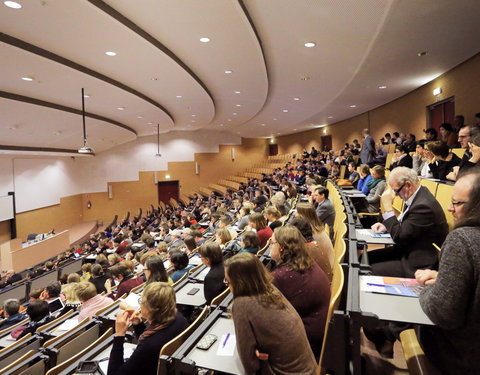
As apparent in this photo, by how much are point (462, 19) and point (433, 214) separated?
4141 millimetres

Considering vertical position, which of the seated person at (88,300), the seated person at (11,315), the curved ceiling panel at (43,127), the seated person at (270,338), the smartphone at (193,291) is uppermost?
the curved ceiling panel at (43,127)

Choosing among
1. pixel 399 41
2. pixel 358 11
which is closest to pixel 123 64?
pixel 358 11

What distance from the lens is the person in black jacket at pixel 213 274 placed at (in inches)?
115

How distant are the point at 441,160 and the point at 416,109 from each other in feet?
22.2

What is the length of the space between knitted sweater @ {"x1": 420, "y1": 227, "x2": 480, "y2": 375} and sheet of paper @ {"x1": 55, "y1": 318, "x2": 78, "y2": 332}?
3198mm

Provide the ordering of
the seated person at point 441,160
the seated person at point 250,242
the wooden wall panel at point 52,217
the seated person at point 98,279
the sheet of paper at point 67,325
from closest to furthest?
the sheet of paper at point 67,325 → the seated person at point 250,242 → the seated person at point 441,160 → the seated person at point 98,279 → the wooden wall panel at point 52,217

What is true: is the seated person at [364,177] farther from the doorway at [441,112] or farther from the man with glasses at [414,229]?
the doorway at [441,112]

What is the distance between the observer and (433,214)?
2.36 metres

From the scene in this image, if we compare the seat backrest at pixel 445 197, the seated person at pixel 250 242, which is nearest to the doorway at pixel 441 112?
the seat backrest at pixel 445 197

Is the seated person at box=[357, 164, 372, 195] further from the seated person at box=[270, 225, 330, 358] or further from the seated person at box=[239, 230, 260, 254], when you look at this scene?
the seated person at box=[270, 225, 330, 358]

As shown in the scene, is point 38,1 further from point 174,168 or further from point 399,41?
point 174,168

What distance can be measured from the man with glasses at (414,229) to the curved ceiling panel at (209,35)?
332 centimetres

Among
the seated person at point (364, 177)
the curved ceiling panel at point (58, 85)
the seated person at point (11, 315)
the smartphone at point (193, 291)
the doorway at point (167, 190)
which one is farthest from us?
the doorway at point (167, 190)

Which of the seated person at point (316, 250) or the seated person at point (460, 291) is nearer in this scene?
the seated person at point (460, 291)
